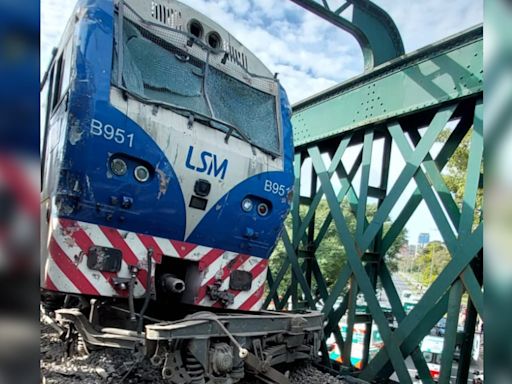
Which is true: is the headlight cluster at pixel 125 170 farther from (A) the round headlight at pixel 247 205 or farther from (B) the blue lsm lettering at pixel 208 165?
(A) the round headlight at pixel 247 205

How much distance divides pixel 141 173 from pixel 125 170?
0.41 feet

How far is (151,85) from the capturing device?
317 centimetres

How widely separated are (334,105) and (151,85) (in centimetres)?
273

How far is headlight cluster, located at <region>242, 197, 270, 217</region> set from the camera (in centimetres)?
352

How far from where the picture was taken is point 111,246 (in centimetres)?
287

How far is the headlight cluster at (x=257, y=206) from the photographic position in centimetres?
352

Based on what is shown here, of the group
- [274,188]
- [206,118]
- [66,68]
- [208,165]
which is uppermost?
[66,68]

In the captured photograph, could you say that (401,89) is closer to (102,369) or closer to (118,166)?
(118,166)

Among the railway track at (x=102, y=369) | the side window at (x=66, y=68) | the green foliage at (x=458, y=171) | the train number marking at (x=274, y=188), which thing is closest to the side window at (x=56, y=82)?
the side window at (x=66, y=68)

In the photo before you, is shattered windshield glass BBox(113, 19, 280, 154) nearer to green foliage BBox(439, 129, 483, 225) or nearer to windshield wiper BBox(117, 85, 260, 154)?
windshield wiper BBox(117, 85, 260, 154)

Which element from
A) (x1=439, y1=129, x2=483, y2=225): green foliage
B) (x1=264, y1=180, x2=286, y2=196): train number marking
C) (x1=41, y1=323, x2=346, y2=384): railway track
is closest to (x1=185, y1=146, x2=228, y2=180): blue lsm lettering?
(x1=264, y1=180, x2=286, y2=196): train number marking

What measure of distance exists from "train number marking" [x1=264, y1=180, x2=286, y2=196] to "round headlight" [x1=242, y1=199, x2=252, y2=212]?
0.68ft

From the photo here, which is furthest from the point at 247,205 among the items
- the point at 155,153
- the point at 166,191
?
the point at 155,153

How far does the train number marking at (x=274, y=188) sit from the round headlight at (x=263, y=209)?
144 mm
